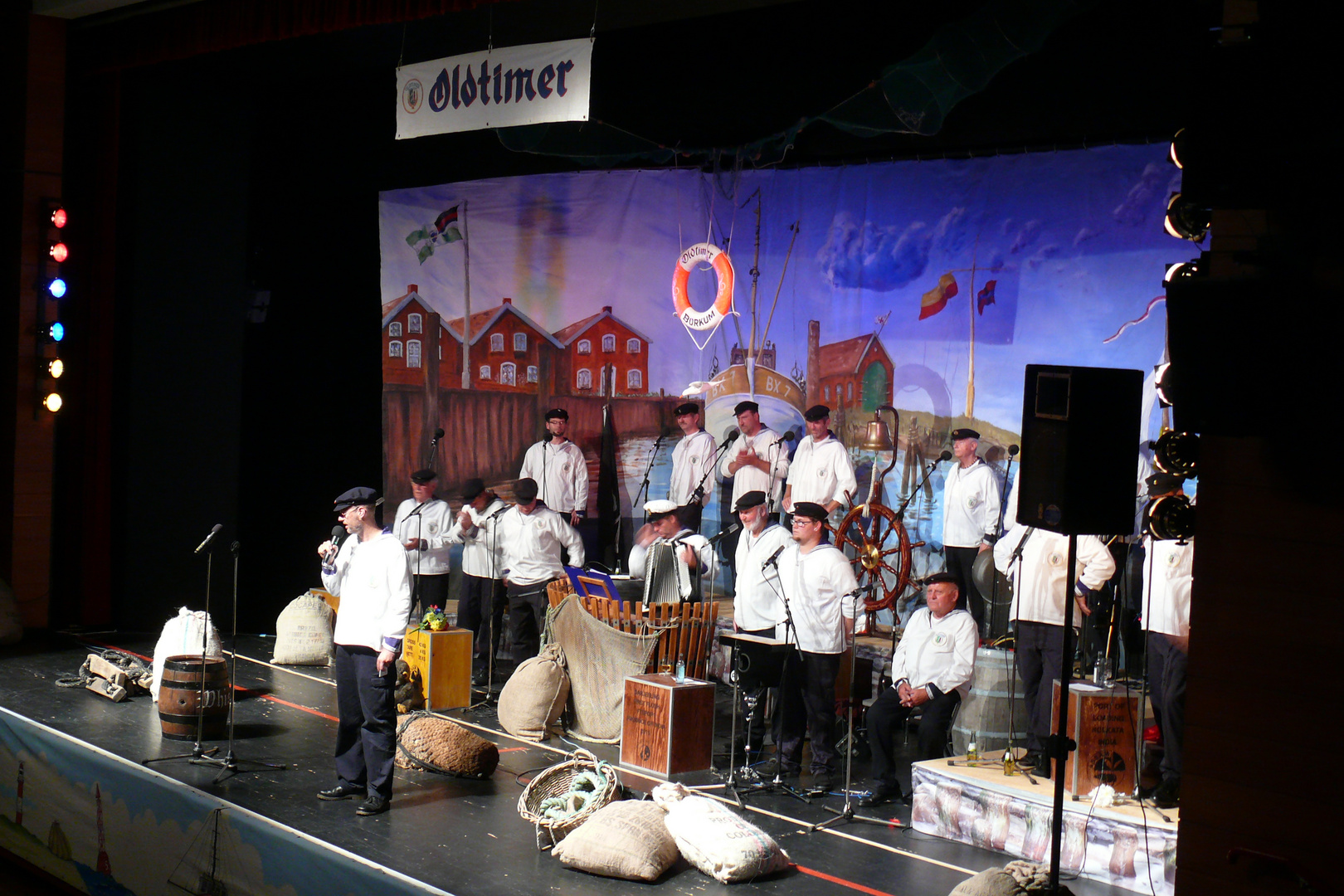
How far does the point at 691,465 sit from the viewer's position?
430 inches

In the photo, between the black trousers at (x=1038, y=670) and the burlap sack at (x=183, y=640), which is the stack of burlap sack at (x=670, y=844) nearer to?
the black trousers at (x=1038, y=670)

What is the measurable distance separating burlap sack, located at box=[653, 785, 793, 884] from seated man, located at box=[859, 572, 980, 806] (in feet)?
4.59

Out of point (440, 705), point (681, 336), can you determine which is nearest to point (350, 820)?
point (440, 705)

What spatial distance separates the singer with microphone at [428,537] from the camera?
11156 millimetres

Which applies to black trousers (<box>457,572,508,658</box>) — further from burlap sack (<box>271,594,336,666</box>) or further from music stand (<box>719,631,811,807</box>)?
music stand (<box>719,631,811,807</box>)

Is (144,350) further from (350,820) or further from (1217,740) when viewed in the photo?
(1217,740)

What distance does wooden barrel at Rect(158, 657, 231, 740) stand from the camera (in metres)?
8.35

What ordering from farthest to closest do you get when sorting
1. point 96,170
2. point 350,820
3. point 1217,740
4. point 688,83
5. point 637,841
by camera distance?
1. point 96,170
2. point 688,83
3. point 350,820
4. point 637,841
5. point 1217,740

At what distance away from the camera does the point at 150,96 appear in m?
12.1

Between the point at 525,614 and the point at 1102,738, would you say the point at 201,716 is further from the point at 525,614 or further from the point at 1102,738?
the point at 1102,738

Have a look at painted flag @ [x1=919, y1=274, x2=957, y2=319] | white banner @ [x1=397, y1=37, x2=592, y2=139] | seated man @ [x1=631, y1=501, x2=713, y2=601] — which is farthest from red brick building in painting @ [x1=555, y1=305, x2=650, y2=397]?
white banner @ [x1=397, y1=37, x2=592, y2=139]

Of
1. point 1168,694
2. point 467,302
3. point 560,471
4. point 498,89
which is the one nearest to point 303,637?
point 560,471

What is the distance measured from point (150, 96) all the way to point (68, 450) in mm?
3504

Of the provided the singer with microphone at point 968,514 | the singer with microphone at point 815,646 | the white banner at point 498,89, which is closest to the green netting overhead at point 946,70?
the white banner at point 498,89
